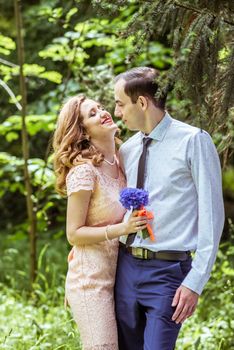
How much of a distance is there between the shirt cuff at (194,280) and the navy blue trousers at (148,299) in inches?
4.1

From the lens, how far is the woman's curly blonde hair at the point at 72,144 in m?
3.02

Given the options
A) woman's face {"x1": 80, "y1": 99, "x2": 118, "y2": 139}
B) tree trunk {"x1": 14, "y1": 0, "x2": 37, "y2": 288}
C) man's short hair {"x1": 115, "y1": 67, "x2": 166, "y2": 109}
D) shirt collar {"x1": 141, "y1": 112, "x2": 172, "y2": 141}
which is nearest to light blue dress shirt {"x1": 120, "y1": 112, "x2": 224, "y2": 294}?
shirt collar {"x1": 141, "y1": 112, "x2": 172, "y2": 141}

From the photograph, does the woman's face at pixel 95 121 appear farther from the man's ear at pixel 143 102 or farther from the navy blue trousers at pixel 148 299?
the navy blue trousers at pixel 148 299

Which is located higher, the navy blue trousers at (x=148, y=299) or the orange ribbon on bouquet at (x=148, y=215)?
the orange ribbon on bouquet at (x=148, y=215)

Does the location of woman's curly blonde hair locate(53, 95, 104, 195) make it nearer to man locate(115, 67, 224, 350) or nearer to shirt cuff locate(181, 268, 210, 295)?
man locate(115, 67, 224, 350)

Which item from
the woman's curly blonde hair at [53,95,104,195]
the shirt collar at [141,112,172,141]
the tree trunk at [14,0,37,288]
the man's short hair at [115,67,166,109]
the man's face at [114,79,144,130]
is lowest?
the tree trunk at [14,0,37,288]

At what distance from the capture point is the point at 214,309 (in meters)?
5.15

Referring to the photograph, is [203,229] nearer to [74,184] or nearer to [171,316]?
[171,316]

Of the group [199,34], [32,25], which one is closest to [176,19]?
[199,34]

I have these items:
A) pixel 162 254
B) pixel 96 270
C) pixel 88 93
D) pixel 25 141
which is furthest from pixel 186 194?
pixel 25 141

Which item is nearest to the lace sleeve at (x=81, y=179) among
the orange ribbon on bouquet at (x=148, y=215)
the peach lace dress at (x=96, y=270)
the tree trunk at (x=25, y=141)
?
the peach lace dress at (x=96, y=270)

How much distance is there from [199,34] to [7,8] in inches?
243

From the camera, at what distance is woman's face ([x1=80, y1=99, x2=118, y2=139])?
120 inches

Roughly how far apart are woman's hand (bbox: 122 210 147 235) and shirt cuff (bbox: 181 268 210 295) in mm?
255
